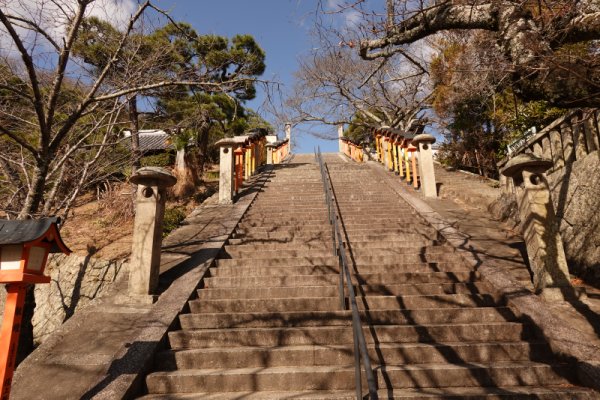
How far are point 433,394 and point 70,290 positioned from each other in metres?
7.45

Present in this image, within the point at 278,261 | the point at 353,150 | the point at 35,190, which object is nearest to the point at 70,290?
the point at 35,190

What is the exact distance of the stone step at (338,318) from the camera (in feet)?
12.9

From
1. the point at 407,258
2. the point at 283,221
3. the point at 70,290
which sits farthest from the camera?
the point at 70,290

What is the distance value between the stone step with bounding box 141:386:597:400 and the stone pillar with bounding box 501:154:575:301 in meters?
1.45

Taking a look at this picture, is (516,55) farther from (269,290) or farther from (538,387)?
(269,290)

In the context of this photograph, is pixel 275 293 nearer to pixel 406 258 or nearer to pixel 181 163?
pixel 406 258

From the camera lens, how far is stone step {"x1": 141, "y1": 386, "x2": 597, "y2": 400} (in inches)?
112

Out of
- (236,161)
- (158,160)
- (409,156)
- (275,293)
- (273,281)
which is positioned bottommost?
(275,293)

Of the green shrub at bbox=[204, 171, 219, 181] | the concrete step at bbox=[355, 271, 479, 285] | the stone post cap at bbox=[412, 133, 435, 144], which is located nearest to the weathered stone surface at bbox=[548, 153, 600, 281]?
the concrete step at bbox=[355, 271, 479, 285]

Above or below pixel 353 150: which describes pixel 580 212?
below

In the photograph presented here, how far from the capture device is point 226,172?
28.0ft

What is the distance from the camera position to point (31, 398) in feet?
10.0

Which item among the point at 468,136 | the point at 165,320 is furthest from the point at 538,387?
the point at 468,136

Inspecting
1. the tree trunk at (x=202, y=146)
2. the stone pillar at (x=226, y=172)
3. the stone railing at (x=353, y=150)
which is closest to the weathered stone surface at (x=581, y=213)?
the stone pillar at (x=226, y=172)
